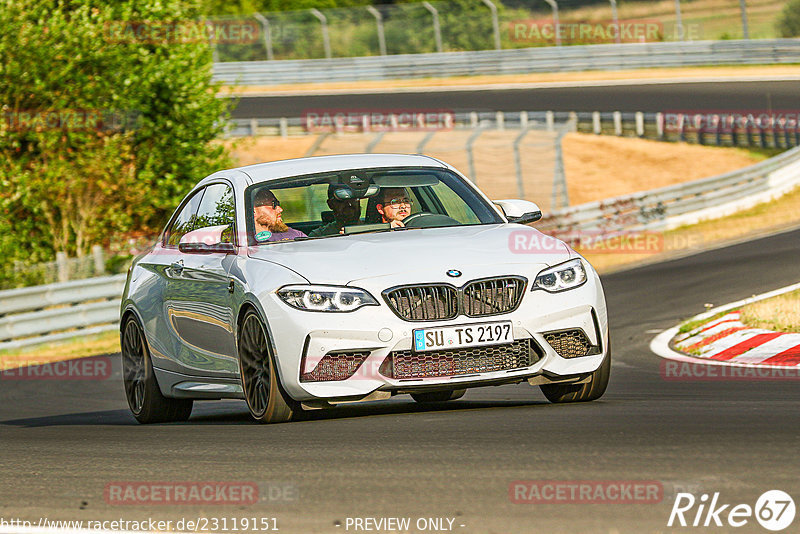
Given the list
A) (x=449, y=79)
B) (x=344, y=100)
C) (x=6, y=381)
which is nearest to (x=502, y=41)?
(x=449, y=79)

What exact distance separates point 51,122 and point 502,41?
1066 inches

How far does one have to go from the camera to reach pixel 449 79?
51281 millimetres

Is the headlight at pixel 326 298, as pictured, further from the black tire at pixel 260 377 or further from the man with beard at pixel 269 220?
the man with beard at pixel 269 220

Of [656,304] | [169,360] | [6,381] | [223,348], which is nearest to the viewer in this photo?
[223,348]

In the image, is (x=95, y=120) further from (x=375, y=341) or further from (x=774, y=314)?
(x=375, y=341)

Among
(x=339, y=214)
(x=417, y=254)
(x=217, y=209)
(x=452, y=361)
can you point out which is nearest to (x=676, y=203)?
(x=217, y=209)

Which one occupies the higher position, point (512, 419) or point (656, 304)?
point (512, 419)

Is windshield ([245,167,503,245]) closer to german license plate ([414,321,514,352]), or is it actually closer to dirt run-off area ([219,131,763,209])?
german license plate ([414,321,514,352])

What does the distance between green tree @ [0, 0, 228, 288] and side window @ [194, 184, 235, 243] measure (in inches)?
552

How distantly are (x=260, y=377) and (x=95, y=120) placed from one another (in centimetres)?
1771

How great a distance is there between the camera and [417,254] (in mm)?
7832

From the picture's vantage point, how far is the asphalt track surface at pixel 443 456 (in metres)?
5.23

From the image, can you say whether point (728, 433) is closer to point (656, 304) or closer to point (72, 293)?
point (656, 304)

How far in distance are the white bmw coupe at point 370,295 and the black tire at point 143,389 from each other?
411mm
